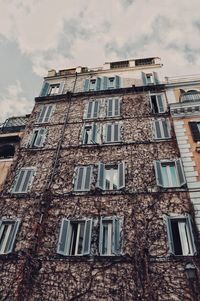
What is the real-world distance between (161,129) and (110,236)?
23.5 ft

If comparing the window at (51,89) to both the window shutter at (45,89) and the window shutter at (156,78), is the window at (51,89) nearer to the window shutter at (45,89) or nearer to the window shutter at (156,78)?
the window shutter at (45,89)

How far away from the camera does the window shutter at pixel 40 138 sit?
16.2m

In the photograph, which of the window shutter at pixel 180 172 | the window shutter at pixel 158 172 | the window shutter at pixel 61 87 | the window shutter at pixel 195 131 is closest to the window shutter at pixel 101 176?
the window shutter at pixel 158 172

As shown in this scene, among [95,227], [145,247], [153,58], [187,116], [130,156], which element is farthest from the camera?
[153,58]

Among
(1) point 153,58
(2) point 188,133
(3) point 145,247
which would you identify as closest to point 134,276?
(3) point 145,247

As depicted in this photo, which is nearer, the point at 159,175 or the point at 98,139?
the point at 159,175

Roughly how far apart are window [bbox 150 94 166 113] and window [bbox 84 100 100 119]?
367cm

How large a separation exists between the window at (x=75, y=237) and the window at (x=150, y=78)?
39.8ft

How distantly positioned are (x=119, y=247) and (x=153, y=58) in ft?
55.9

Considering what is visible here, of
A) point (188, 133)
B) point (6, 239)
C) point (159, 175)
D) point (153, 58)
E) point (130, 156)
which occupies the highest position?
point (153, 58)

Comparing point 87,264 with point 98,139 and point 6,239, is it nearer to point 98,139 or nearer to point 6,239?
point 6,239

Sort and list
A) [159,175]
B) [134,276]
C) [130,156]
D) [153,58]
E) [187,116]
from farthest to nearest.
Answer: [153,58] < [187,116] < [130,156] < [159,175] < [134,276]

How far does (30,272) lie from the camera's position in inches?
406

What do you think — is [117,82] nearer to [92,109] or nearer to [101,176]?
[92,109]
